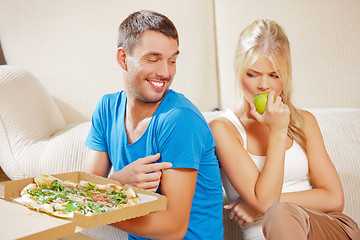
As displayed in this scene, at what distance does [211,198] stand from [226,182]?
0.68 ft

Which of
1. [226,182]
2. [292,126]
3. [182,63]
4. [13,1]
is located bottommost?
[226,182]

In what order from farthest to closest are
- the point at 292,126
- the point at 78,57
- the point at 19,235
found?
1. the point at 78,57
2. the point at 292,126
3. the point at 19,235

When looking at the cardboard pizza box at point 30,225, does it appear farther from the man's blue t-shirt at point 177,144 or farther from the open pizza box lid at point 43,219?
the man's blue t-shirt at point 177,144

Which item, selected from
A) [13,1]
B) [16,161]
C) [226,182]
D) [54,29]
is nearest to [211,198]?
[226,182]

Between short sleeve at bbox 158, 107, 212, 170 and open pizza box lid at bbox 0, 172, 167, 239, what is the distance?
0.56ft

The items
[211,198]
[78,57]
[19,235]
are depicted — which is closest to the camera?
[19,235]

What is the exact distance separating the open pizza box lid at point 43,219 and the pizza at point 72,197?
0.02 meters

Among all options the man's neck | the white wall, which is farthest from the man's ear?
the white wall

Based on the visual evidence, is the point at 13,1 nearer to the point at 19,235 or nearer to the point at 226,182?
the point at 226,182

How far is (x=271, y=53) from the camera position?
1.25m

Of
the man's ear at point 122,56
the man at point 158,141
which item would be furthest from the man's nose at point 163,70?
the man's ear at point 122,56

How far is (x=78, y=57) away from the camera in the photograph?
5.97 feet

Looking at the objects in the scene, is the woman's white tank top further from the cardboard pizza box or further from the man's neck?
the cardboard pizza box

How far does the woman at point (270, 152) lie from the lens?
1.16 metres
